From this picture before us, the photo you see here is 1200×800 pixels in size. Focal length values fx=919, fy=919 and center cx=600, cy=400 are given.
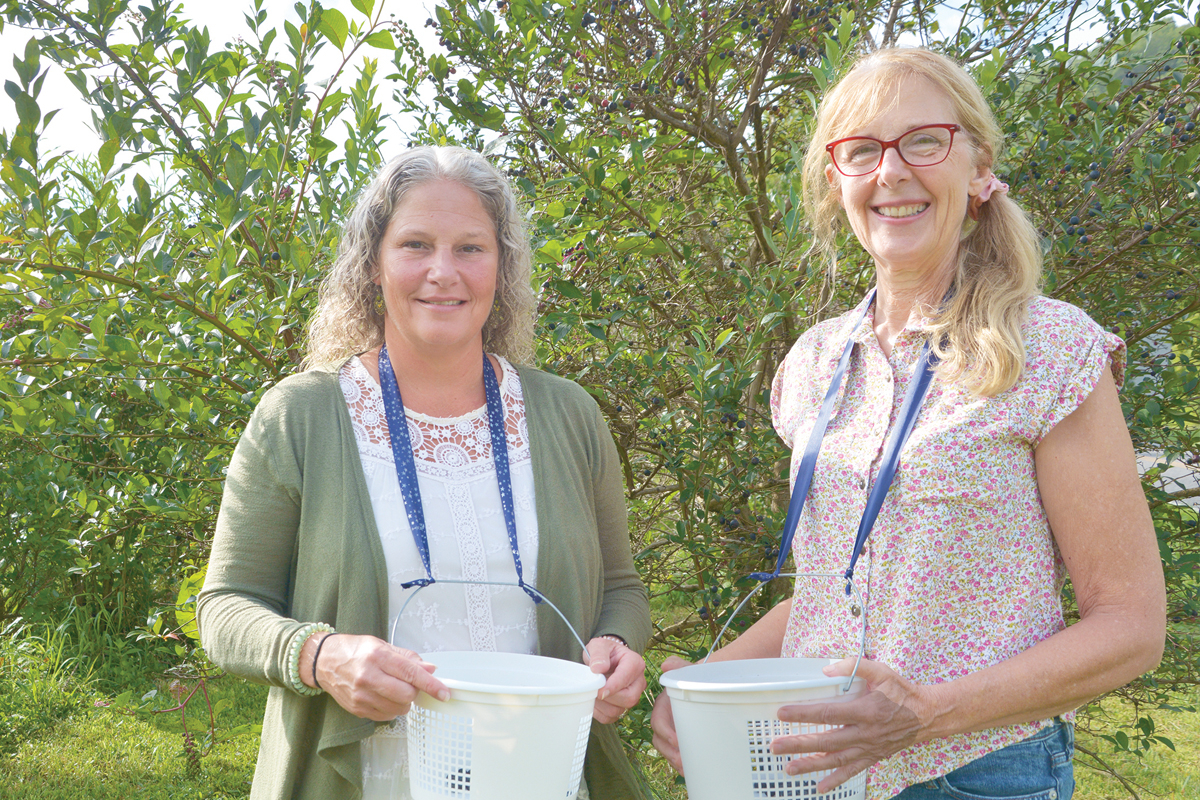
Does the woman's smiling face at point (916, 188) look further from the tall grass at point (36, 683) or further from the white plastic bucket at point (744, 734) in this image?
the tall grass at point (36, 683)

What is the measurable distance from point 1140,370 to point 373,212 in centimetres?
219

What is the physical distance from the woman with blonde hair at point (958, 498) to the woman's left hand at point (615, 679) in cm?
7

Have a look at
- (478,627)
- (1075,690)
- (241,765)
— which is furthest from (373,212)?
(241,765)

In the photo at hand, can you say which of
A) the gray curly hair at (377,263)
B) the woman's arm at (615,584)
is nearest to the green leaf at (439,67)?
the gray curly hair at (377,263)

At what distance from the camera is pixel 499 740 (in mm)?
1289

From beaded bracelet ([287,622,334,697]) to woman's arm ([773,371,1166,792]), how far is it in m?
0.72

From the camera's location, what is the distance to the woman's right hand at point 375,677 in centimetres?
131

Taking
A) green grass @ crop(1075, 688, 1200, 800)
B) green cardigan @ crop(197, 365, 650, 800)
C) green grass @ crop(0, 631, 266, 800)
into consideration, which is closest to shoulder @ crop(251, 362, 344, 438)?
green cardigan @ crop(197, 365, 650, 800)

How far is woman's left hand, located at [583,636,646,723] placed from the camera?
156cm

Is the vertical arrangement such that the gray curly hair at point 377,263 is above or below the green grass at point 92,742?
above

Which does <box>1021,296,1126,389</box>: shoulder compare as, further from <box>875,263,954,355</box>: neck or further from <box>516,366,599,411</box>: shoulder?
<box>516,366,599,411</box>: shoulder

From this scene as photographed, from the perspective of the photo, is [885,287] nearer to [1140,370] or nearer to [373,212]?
[373,212]

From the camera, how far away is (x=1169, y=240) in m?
2.47

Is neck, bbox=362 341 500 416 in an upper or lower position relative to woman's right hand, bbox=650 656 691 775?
upper
